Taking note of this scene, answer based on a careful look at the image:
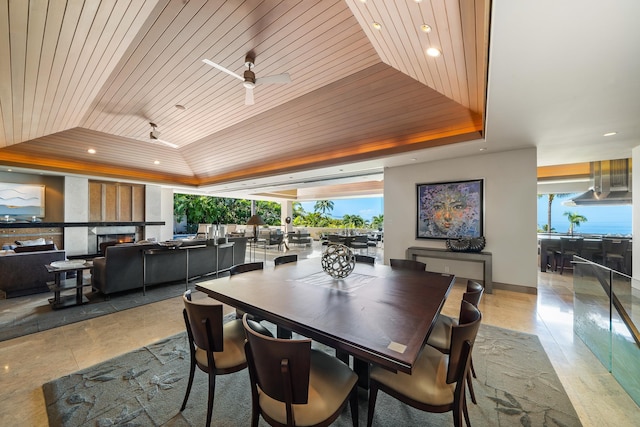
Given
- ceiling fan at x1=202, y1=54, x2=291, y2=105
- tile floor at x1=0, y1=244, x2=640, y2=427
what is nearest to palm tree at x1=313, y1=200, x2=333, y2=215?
tile floor at x1=0, y1=244, x2=640, y2=427

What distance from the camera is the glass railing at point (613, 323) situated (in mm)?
2152

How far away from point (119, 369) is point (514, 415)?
314 centimetres

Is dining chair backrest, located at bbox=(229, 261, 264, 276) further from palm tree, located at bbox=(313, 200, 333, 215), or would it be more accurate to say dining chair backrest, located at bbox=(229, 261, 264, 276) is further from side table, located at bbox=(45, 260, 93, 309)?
palm tree, located at bbox=(313, 200, 333, 215)

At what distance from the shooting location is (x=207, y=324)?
4.92 ft

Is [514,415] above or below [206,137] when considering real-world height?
below

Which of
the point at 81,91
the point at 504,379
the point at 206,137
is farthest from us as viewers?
the point at 206,137

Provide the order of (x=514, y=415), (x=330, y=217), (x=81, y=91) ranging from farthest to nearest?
(x=330, y=217) < (x=81, y=91) < (x=514, y=415)

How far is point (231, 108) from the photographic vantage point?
14.9ft

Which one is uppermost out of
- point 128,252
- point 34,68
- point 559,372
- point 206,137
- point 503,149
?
point 206,137

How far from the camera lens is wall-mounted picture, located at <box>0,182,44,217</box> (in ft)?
20.6

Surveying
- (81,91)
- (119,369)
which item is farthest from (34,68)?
(119,369)

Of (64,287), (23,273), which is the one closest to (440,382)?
(64,287)

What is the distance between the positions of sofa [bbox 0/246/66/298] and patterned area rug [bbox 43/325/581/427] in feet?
11.3

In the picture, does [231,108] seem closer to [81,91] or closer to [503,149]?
[81,91]
